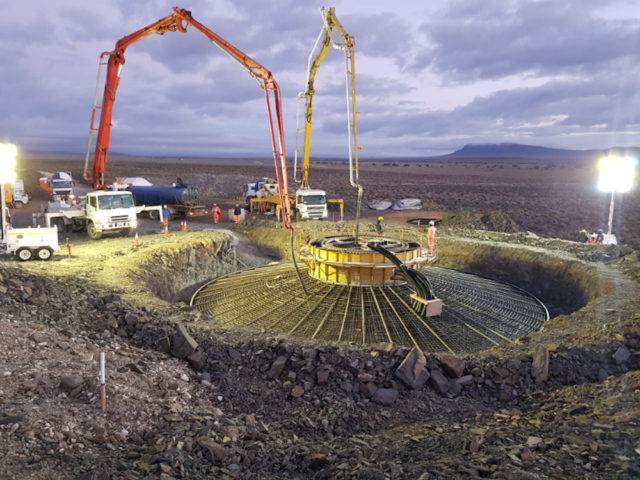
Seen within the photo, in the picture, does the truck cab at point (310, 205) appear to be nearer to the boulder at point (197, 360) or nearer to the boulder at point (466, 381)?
the boulder at point (197, 360)

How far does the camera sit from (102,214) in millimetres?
24984

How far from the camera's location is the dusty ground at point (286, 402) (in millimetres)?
5082

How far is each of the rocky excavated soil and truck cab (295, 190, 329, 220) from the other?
2089 centimetres

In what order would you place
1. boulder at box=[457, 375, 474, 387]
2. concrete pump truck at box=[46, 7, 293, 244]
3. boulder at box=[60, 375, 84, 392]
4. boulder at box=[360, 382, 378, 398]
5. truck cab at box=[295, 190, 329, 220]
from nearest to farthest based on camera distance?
boulder at box=[60, 375, 84, 392], boulder at box=[360, 382, 378, 398], boulder at box=[457, 375, 474, 387], concrete pump truck at box=[46, 7, 293, 244], truck cab at box=[295, 190, 329, 220]

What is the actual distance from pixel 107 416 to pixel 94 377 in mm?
1157

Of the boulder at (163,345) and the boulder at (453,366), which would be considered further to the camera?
the boulder at (163,345)

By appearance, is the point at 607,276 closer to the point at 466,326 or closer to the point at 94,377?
the point at 466,326

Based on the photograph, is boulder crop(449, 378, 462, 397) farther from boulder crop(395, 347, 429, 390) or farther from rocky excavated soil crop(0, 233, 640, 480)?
boulder crop(395, 347, 429, 390)

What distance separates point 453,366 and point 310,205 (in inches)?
976

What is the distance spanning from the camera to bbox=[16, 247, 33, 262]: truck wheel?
18484 millimetres

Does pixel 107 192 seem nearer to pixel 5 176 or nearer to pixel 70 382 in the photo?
pixel 5 176

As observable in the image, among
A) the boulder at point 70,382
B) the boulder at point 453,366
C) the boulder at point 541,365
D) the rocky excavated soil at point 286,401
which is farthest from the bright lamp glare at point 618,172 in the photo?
the boulder at point 70,382

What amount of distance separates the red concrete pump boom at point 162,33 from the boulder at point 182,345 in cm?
602

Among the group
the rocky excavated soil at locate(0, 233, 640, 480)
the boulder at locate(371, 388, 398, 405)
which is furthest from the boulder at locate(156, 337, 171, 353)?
the boulder at locate(371, 388, 398, 405)
